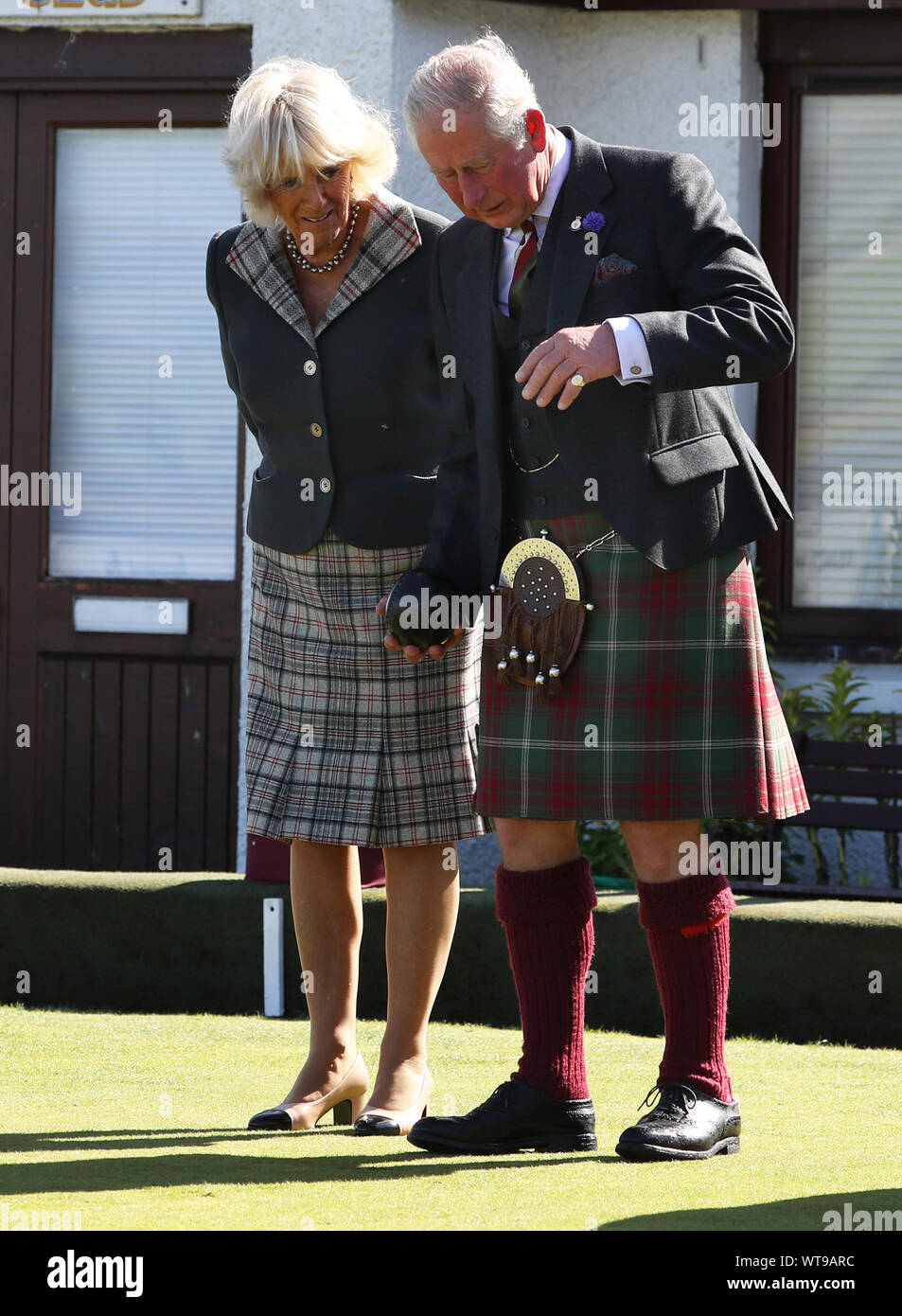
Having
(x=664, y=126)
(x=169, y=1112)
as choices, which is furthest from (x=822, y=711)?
(x=169, y=1112)

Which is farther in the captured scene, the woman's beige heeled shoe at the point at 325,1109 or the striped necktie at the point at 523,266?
the woman's beige heeled shoe at the point at 325,1109

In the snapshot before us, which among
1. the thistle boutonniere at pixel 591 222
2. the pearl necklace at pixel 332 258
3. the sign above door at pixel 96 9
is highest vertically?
the sign above door at pixel 96 9

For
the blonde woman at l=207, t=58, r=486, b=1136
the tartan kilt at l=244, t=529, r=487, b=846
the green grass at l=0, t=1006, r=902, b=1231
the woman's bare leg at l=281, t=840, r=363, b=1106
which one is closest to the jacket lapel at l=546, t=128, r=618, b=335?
the blonde woman at l=207, t=58, r=486, b=1136

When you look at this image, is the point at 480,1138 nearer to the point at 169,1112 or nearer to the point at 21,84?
the point at 169,1112

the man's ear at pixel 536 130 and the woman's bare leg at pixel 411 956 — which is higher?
the man's ear at pixel 536 130

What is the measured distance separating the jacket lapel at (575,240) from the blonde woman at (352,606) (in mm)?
458

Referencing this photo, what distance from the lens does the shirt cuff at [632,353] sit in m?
2.88

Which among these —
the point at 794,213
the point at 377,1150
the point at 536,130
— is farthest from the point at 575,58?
the point at 377,1150

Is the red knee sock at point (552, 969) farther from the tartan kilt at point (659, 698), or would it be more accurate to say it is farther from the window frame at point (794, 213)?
the window frame at point (794, 213)

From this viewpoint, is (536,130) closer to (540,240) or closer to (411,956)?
(540,240)

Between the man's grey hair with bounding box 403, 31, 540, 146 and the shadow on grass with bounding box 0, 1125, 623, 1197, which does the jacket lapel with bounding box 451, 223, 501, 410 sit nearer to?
the man's grey hair with bounding box 403, 31, 540, 146

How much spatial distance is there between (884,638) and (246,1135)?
11.4ft

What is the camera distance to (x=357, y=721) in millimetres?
3568

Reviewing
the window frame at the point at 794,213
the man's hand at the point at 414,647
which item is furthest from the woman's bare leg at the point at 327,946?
the window frame at the point at 794,213
